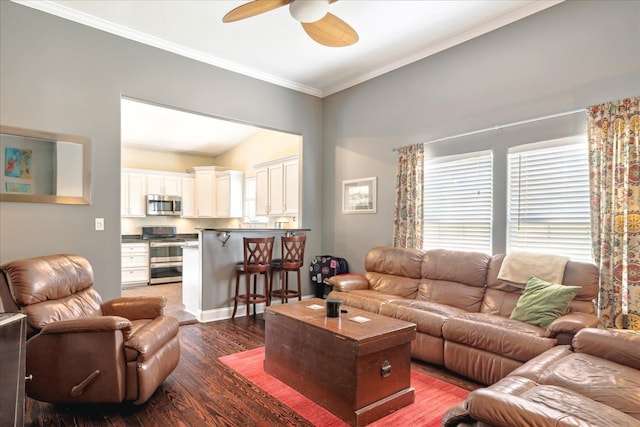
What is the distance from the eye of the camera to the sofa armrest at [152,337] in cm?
234

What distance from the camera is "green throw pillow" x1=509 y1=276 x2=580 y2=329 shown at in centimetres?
274

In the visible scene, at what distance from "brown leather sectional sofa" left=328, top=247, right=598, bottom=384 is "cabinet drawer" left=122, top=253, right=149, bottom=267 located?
4768 mm

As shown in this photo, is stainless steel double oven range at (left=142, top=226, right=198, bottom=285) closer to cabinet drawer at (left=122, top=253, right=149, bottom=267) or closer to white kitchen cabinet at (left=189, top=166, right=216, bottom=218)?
cabinet drawer at (left=122, top=253, right=149, bottom=267)

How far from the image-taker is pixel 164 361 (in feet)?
8.52

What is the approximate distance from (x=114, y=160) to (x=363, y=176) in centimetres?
314

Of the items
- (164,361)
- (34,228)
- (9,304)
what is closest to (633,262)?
(164,361)

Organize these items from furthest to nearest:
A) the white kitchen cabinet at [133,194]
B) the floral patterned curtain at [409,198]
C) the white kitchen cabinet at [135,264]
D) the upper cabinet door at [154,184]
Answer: the upper cabinet door at [154,184] → the white kitchen cabinet at [133,194] → the white kitchen cabinet at [135,264] → the floral patterned curtain at [409,198]

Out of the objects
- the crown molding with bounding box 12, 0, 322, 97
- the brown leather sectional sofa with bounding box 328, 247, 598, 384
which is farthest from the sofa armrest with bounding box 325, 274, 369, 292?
the crown molding with bounding box 12, 0, 322, 97

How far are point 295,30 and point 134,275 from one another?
5.72 m

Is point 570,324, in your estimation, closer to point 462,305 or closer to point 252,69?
point 462,305

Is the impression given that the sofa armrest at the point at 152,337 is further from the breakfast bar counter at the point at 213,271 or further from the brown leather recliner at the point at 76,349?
the breakfast bar counter at the point at 213,271

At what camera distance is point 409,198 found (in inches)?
172

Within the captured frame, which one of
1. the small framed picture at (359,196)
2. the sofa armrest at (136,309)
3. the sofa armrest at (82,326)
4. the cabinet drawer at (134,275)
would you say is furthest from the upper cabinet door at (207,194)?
the sofa armrest at (82,326)

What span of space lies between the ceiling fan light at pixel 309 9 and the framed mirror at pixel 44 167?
254 cm
